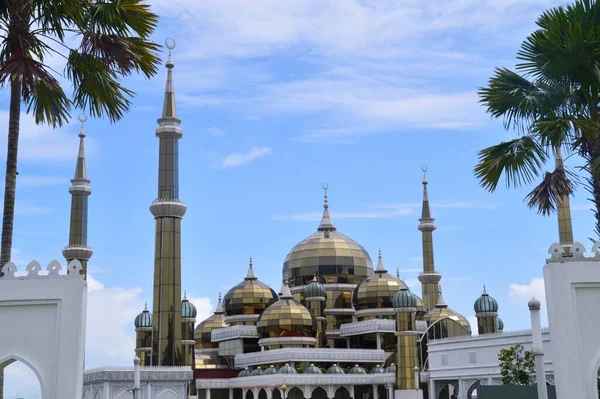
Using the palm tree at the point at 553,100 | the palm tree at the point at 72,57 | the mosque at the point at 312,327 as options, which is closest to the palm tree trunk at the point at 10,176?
the palm tree at the point at 72,57

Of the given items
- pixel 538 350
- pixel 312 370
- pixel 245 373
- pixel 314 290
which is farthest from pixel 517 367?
pixel 314 290

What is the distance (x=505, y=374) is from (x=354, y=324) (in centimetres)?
1963

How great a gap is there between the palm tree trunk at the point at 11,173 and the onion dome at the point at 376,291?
3545cm

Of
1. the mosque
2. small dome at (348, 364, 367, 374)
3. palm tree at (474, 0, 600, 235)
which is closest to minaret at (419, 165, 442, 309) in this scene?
the mosque

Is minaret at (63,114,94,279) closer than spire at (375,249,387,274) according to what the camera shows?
Yes

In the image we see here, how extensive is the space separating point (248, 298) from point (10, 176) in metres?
35.7

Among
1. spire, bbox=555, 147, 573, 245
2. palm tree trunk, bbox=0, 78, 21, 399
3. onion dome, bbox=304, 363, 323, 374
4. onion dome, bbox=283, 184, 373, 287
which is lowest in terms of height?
→ onion dome, bbox=304, 363, 323, 374

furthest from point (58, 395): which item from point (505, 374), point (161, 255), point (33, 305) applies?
point (161, 255)

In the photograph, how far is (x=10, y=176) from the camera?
1345 cm

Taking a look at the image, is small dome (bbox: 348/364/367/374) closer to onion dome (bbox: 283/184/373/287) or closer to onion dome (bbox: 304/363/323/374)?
onion dome (bbox: 304/363/323/374)

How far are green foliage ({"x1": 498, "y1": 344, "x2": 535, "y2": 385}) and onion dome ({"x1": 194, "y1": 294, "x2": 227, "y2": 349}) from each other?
897 inches

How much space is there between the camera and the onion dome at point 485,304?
45594mm

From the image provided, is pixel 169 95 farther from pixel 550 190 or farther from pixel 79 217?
pixel 550 190

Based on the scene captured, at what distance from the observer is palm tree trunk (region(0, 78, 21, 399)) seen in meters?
13.0
